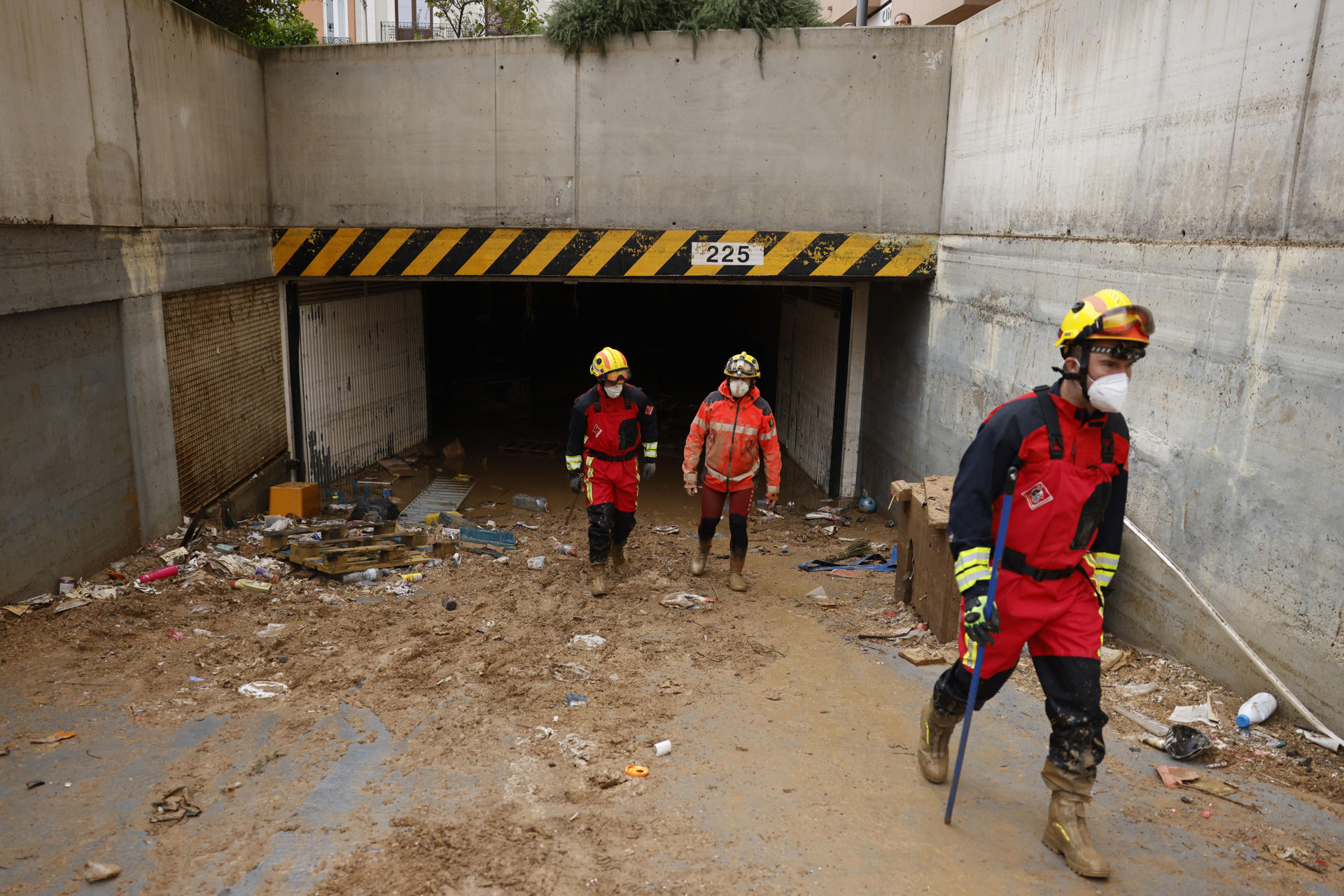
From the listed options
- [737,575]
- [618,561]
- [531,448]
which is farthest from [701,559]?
[531,448]

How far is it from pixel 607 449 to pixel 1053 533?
4148mm

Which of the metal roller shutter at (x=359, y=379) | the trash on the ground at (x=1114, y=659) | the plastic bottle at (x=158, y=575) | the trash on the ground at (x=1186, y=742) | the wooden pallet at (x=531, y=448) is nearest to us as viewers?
the trash on the ground at (x=1186, y=742)

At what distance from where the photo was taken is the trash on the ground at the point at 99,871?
11.6 feet

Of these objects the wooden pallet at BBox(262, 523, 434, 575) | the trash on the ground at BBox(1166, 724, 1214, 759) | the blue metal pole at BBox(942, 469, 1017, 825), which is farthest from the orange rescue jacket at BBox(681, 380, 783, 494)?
the blue metal pole at BBox(942, 469, 1017, 825)

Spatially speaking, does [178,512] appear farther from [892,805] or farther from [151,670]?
[892,805]

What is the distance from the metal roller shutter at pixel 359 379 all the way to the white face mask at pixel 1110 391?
8.37m

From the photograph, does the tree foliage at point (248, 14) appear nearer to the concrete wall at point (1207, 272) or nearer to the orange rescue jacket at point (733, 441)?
the orange rescue jacket at point (733, 441)

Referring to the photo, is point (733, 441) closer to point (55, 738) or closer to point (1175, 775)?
point (1175, 775)

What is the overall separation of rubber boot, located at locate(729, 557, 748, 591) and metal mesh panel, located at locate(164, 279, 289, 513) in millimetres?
4637

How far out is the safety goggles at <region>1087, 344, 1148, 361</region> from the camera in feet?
11.5

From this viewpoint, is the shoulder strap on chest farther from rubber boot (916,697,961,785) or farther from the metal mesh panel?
the metal mesh panel

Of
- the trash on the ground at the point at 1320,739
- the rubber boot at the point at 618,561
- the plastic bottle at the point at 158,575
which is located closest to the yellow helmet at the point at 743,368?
the rubber boot at the point at 618,561

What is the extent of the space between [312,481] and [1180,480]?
27.3ft

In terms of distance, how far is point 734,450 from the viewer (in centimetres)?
736
